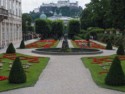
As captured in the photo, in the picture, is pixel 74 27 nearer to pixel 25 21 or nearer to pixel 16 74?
pixel 25 21

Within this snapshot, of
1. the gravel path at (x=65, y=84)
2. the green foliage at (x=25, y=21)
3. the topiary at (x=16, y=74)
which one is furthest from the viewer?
the green foliage at (x=25, y=21)

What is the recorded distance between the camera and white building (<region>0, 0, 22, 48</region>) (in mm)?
54150

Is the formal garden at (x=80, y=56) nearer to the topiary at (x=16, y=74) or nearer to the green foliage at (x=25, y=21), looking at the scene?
the topiary at (x=16, y=74)

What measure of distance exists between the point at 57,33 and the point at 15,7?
98.4ft

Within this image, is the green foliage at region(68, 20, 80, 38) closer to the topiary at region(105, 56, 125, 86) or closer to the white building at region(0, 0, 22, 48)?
the white building at region(0, 0, 22, 48)

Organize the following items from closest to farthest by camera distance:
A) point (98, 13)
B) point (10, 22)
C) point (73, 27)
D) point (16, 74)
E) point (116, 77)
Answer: point (116, 77), point (16, 74), point (10, 22), point (98, 13), point (73, 27)

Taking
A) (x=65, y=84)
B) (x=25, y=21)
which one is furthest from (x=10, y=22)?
(x=65, y=84)

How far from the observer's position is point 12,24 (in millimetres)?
65750

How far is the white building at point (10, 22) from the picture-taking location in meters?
54.2

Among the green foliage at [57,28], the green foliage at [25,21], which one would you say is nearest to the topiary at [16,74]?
the green foliage at [57,28]

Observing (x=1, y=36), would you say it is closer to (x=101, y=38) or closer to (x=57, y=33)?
(x=101, y=38)

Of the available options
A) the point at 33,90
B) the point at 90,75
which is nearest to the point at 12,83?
the point at 33,90

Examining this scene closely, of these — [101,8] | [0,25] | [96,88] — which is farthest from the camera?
[101,8]

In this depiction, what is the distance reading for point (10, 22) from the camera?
63.6 meters
